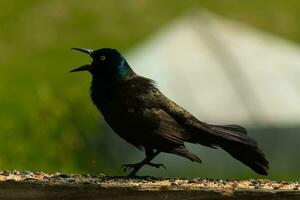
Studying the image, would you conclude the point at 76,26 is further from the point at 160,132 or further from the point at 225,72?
the point at 160,132

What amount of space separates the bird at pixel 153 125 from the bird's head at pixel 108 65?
0.5 inches

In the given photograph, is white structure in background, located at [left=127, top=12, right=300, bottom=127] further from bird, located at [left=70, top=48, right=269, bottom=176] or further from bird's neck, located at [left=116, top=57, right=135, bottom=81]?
bird, located at [left=70, top=48, right=269, bottom=176]

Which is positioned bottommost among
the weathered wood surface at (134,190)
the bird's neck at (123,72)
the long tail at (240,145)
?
the weathered wood surface at (134,190)

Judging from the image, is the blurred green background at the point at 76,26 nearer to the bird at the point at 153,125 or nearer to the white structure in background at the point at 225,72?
the white structure in background at the point at 225,72

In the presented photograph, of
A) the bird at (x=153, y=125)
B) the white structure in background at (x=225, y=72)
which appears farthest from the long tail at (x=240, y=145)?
the white structure in background at (x=225, y=72)

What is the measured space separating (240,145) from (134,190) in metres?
1.55

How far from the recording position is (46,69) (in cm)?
3816

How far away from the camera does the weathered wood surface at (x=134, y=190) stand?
576 cm

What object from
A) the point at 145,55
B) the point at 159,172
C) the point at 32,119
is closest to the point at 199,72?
the point at 145,55

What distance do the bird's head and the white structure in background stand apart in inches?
536

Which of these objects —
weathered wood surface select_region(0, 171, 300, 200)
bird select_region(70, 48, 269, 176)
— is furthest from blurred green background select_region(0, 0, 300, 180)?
Answer: weathered wood surface select_region(0, 171, 300, 200)

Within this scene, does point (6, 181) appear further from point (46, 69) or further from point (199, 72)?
point (46, 69)

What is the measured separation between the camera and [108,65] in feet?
26.4

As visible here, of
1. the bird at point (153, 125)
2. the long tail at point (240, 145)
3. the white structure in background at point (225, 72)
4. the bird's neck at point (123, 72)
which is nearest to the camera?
the long tail at point (240, 145)
